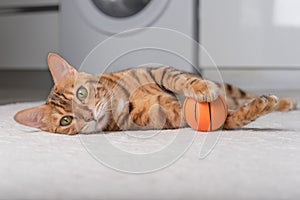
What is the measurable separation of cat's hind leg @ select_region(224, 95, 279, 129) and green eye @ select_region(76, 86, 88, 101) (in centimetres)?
32

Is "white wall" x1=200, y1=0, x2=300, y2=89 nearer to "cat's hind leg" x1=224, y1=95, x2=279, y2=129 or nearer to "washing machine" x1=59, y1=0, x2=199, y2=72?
"washing machine" x1=59, y1=0, x2=199, y2=72

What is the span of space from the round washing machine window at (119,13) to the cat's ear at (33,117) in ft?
3.91

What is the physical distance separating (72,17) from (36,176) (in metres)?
1.82

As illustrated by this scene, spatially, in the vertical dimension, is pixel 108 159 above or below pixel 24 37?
above

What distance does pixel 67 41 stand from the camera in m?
2.49

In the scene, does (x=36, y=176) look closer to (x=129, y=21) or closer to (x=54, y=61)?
(x=54, y=61)

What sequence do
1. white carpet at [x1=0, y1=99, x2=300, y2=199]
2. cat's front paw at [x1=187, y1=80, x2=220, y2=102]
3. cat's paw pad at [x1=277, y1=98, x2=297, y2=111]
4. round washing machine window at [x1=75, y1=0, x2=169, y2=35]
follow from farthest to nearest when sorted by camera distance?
round washing machine window at [x1=75, y1=0, x2=169, y2=35] → cat's paw pad at [x1=277, y1=98, x2=297, y2=111] → cat's front paw at [x1=187, y1=80, x2=220, y2=102] → white carpet at [x1=0, y1=99, x2=300, y2=199]

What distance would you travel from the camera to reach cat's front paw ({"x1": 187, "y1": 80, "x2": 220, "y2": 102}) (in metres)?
1.01

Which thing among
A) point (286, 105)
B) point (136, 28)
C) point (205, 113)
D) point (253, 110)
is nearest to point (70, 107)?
point (205, 113)

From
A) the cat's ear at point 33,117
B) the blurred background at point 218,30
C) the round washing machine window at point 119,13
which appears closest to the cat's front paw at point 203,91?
the cat's ear at point 33,117

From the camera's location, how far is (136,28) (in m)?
2.29

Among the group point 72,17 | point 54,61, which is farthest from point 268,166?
point 72,17

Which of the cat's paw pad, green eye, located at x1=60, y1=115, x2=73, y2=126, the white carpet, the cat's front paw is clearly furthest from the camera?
the cat's paw pad

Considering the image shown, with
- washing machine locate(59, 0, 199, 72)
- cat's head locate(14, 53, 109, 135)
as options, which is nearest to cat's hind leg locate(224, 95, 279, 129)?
cat's head locate(14, 53, 109, 135)
